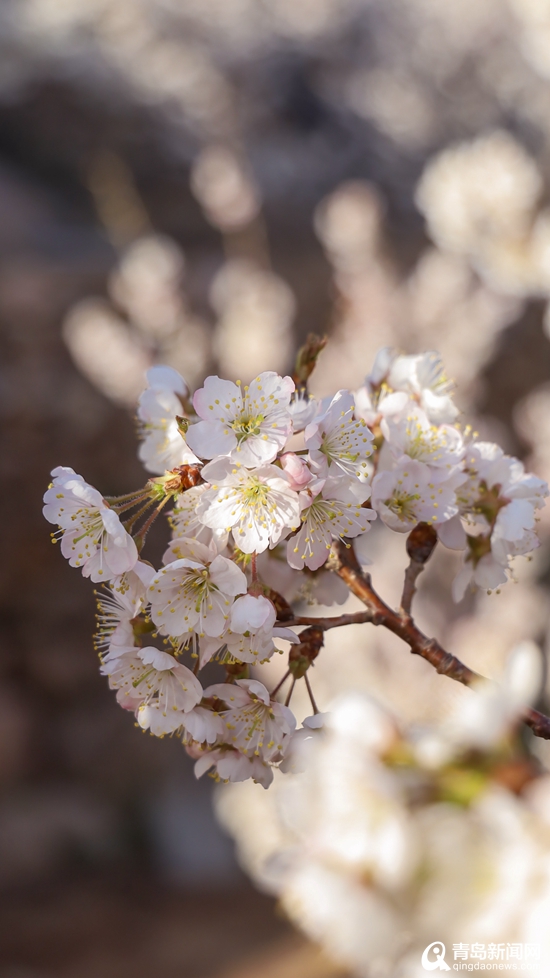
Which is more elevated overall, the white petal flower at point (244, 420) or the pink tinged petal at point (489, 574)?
the white petal flower at point (244, 420)

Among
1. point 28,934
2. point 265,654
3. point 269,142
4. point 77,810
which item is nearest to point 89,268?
point 269,142

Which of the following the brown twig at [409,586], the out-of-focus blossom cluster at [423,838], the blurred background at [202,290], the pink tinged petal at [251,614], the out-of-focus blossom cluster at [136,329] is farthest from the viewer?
the out-of-focus blossom cluster at [136,329]

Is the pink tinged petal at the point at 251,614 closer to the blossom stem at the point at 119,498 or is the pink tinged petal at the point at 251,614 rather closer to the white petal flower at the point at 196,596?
the white petal flower at the point at 196,596

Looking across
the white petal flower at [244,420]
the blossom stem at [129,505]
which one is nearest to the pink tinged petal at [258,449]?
the white petal flower at [244,420]

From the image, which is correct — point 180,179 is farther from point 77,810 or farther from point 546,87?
point 77,810

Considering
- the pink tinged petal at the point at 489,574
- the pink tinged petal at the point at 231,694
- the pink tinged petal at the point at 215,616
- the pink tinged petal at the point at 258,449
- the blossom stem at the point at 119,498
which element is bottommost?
the pink tinged petal at the point at 231,694

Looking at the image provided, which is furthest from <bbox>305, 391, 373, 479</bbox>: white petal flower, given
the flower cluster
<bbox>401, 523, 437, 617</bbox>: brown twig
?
<bbox>401, 523, 437, 617</bbox>: brown twig
